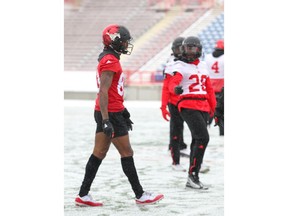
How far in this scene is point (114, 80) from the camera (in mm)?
5785

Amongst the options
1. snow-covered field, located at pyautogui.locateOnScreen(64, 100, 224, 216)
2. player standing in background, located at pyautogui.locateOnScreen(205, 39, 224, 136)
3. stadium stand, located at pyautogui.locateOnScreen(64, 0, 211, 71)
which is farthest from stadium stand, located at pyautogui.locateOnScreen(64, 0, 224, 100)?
player standing in background, located at pyautogui.locateOnScreen(205, 39, 224, 136)

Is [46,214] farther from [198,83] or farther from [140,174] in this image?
[140,174]

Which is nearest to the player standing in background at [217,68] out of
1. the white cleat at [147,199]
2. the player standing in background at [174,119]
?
the player standing in background at [174,119]

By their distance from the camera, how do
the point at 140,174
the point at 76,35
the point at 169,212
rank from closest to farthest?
the point at 169,212
the point at 140,174
the point at 76,35

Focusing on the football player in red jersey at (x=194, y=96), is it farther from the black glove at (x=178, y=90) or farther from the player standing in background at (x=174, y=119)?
the player standing in background at (x=174, y=119)

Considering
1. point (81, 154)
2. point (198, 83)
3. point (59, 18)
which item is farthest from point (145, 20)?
point (59, 18)

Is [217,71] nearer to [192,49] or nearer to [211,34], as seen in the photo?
[192,49]

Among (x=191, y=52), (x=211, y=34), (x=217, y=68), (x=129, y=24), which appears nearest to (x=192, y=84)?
(x=191, y=52)

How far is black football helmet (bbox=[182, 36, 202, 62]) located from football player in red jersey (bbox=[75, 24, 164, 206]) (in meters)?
1.25

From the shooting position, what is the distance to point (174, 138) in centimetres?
819

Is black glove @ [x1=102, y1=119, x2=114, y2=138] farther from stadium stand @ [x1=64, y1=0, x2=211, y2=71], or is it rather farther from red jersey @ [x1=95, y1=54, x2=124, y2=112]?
stadium stand @ [x1=64, y1=0, x2=211, y2=71]

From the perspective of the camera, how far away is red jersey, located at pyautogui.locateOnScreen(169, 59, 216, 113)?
22.9 ft
